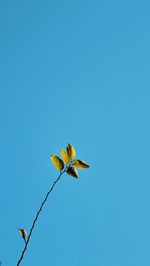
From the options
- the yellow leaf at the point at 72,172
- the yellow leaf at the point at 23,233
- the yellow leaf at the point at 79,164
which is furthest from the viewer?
the yellow leaf at the point at 79,164

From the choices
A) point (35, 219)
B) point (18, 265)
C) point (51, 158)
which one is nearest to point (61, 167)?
point (51, 158)

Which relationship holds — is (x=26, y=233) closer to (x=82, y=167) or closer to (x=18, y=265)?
(x=18, y=265)

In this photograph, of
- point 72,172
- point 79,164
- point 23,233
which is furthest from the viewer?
point 79,164

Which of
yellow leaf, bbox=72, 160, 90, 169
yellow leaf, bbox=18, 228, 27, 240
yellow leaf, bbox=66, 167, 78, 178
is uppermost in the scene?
yellow leaf, bbox=72, 160, 90, 169

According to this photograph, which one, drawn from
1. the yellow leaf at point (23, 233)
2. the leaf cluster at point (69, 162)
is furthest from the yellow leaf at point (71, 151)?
the yellow leaf at point (23, 233)

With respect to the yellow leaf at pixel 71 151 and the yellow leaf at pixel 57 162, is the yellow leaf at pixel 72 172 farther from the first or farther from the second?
the yellow leaf at pixel 71 151

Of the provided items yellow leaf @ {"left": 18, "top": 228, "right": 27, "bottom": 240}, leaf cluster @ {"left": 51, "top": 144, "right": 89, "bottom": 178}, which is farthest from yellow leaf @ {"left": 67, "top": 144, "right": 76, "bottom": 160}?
yellow leaf @ {"left": 18, "top": 228, "right": 27, "bottom": 240}

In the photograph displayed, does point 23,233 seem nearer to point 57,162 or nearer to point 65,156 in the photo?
point 57,162

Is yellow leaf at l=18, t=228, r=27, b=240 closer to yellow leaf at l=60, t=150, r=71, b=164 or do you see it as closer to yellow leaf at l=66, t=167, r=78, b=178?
yellow leaf at l=66, t=167, r=78, b=178

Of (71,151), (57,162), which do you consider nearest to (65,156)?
(71,151)
